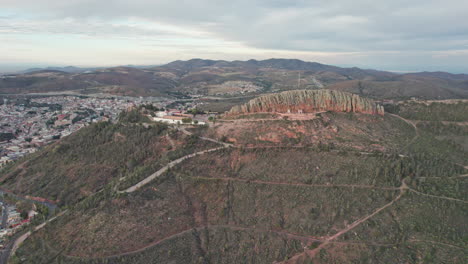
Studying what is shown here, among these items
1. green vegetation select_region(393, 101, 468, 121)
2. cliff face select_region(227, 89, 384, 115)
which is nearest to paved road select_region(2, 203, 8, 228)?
cliff face select_region(227, 89, 384, 115)

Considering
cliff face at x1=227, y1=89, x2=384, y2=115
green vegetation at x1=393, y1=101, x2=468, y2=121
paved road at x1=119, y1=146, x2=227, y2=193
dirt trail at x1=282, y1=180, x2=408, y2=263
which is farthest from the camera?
cliff face at x1=227, y1=89, x2=384, y2=115

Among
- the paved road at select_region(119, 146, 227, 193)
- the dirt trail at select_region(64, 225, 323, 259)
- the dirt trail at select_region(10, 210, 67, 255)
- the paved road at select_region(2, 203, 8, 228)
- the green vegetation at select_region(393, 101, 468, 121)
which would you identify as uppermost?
the green vegetation at select_region(393, 101, 468, 121)

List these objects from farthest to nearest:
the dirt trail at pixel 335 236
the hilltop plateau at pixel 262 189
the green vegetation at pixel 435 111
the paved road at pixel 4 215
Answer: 1. the green vegetation at pixel 435 111
2. the paved road at pixel 4 215
3. the hilltop plateau at pixel 262 189
4. the dirt trail at pixel 335 236

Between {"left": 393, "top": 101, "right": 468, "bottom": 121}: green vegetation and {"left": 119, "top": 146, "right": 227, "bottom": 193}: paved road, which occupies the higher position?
{"left": 393, "top": 101, "right": 468, "bottom": 121}: green vegetation

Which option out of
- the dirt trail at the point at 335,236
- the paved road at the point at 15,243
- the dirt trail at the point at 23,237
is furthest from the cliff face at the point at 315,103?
the paved road at the point at 15,243

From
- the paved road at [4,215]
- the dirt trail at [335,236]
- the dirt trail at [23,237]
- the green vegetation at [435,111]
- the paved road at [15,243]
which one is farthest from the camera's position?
the green vegetation at [435,111]

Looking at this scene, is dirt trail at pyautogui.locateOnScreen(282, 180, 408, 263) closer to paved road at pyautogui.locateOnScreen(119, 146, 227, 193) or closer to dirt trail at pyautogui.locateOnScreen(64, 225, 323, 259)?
dirt trail at pyautogui.locateOnScreen(64, 225, 323, 259)

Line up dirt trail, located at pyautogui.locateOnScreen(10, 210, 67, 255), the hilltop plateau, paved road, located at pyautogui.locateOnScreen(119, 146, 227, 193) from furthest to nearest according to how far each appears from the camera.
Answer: paved road, located at pyautogui.locateOnScreen(119, 146, 227, 193) → dirt trail, located at pyautogui.locateOnScreen(10, 210, 67, 255) → the hilltop plateau

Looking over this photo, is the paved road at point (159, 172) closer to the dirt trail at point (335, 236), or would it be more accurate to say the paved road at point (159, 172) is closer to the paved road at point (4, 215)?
the paved road at point (4, 215)

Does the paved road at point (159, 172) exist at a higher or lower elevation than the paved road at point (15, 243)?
higher
